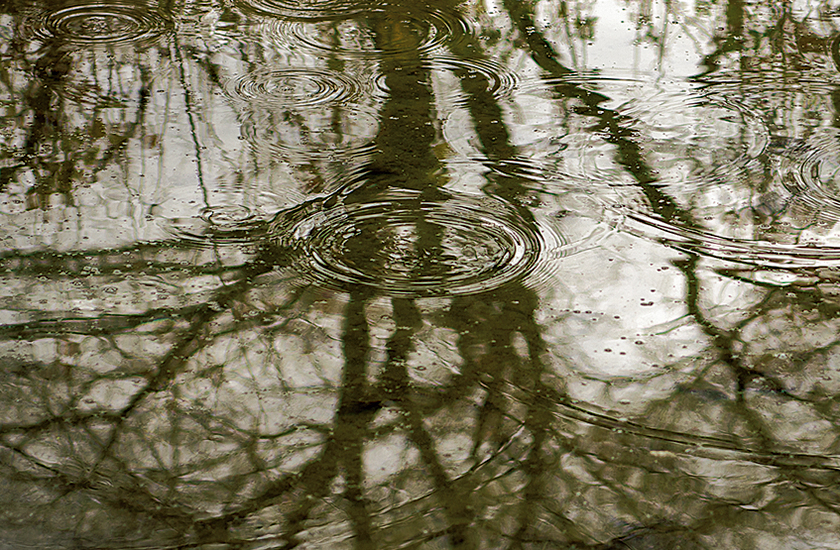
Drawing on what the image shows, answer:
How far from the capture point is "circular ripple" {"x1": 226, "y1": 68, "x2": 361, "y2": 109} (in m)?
2.81

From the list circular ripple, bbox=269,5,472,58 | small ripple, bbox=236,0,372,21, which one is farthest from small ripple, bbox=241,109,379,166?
small ripple, bbox=236,0,372,21

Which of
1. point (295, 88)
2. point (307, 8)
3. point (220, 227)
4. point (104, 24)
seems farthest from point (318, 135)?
point (104, 24)

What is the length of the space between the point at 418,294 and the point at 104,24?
2.05m

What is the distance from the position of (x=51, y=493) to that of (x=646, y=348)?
3.76 feet

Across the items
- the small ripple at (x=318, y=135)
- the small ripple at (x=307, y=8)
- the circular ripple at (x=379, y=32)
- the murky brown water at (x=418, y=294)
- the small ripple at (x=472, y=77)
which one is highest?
the small ripple at (x=307, y=8)

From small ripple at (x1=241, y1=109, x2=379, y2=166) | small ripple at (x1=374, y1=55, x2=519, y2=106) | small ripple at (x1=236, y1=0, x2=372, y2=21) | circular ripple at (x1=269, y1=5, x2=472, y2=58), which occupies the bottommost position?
small ripple at (x1=241, y1=109, x2=379, y2=166)

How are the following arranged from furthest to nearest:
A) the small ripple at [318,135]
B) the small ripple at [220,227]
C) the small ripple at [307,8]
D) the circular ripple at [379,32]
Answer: the small ripple at [307,8], the circular ripple at [379,32], the small ripple at [318,135], the small ripple at [220,227]

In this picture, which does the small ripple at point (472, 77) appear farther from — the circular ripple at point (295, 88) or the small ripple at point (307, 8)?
the small ripple at point (307, 8)

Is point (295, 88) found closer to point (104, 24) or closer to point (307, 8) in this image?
point (307, 8)

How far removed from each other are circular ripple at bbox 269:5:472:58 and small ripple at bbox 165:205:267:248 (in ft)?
3.54

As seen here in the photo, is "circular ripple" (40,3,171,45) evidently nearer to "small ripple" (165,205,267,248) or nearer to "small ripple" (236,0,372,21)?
"small ripple" (236,0,372,21)

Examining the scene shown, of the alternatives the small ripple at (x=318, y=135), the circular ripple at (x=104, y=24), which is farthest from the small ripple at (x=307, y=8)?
the small ripple at (x=318, y=135)

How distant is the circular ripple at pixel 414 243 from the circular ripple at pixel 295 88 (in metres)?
0.66

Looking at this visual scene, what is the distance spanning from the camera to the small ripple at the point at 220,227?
2.13m
